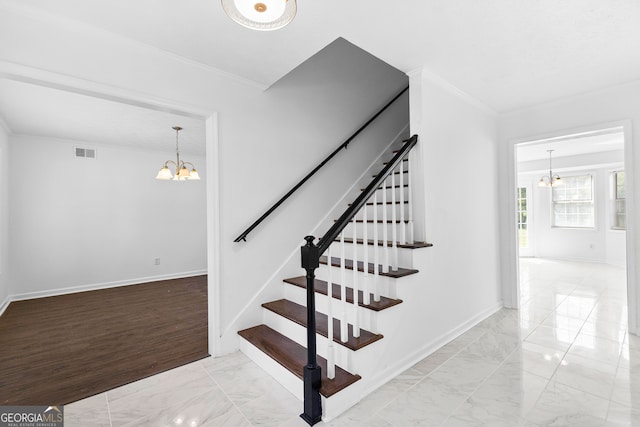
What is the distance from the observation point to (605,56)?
2412mm

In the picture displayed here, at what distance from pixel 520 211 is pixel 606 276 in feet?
10.2

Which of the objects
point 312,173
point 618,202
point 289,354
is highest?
point 312,173

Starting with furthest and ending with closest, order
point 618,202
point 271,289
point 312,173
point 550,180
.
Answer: point 550,180 → point 618,202 → point 312,173 → point 271,289

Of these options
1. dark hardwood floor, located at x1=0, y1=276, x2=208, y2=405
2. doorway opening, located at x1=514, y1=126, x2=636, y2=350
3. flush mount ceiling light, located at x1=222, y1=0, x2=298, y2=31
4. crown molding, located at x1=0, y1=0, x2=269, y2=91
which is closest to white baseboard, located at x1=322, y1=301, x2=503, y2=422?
doorway opening, located at x1=514, y1=126, x2=636, y2=350

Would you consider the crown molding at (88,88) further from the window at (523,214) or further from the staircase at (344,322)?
the window at (523,214)

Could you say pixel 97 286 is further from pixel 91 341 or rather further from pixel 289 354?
pixel 289 354

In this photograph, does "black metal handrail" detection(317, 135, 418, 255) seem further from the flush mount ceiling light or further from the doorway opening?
the doorway opening

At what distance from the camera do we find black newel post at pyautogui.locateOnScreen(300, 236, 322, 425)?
5.60ft

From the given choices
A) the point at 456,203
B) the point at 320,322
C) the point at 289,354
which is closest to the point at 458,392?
the point at 320,322

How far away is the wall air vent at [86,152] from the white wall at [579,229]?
375 inches

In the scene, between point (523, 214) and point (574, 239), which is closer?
point (574, 239)

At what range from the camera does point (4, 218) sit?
4145mm

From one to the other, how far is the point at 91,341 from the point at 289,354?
7.31ft

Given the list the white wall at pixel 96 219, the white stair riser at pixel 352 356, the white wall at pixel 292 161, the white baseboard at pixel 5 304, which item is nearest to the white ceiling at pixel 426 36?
the white wall at pixel 292 161
